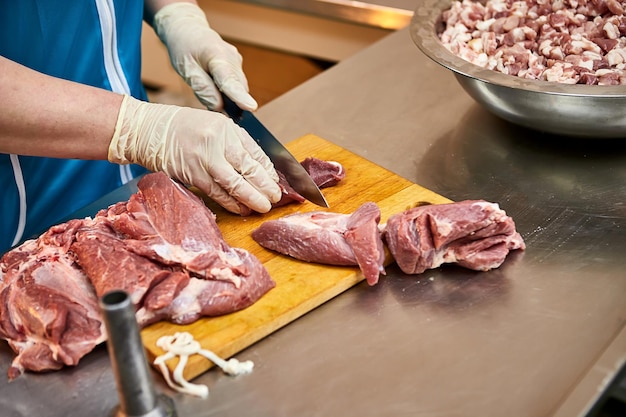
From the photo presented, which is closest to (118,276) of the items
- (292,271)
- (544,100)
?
(292,271)

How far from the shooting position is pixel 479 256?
1.81 m

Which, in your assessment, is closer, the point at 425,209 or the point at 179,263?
the point at 179,263

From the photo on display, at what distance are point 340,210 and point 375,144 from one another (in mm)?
434

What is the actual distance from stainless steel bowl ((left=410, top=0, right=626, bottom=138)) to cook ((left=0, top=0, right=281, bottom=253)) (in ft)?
1.96

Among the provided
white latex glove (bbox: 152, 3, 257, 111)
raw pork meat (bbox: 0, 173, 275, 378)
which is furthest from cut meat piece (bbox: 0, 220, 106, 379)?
white latex glove (bbox: 152, 3, 257, 111)

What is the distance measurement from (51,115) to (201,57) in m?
0.63

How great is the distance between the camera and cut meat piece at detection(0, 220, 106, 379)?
5.42 feet

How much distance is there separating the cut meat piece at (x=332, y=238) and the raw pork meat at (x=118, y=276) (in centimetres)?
12

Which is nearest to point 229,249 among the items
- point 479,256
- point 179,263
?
point 179,263

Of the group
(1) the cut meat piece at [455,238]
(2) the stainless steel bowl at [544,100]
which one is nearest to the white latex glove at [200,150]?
(1) the cut meat piece at [455,238]

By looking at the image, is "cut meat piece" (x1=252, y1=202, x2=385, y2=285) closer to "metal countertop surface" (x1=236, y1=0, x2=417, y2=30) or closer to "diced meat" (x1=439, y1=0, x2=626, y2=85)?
"diced meat" (x1=439, y1=0, x2=626, y2=85)

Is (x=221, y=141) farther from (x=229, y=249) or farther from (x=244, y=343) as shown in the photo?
(x=244, y=343)

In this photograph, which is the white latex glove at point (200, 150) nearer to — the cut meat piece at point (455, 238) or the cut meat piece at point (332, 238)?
the cut meat piece at point (332, 238)

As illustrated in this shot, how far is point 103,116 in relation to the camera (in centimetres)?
204
